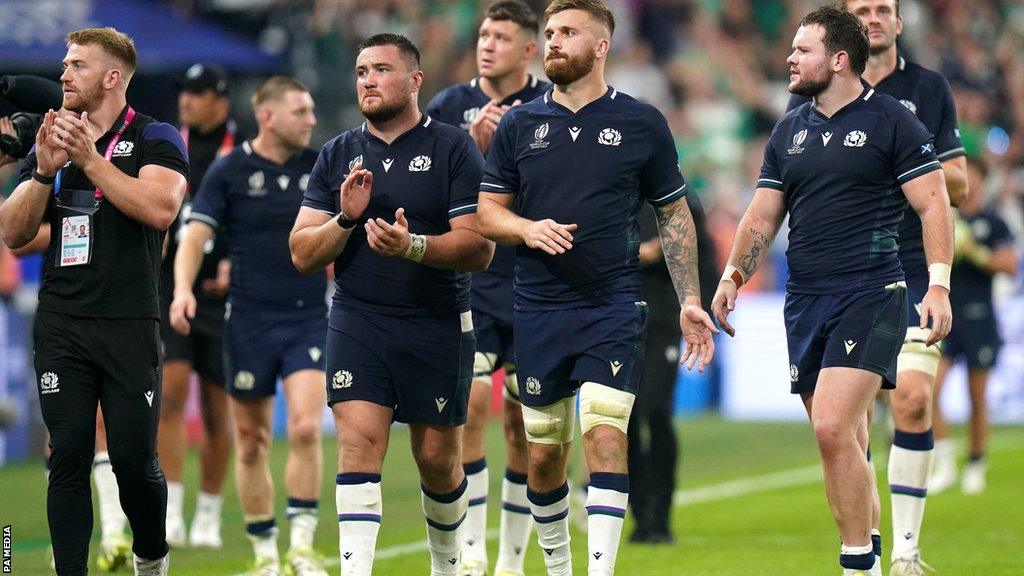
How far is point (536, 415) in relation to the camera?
313 inches

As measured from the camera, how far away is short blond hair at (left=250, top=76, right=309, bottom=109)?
10.1m

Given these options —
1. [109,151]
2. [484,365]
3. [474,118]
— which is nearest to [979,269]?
[474,118]

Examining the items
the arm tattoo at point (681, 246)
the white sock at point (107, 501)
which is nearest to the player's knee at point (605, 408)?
the arm tattoo at point (681, 246)

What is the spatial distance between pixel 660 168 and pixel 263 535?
3.35 m

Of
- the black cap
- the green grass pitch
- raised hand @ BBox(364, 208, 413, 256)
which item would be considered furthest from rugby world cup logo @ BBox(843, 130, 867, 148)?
the black cap

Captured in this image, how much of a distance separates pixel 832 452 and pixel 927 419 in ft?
5.37

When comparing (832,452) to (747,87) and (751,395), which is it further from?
(747,87)

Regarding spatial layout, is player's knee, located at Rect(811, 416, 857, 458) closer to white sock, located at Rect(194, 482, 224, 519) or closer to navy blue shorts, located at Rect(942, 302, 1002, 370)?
white sock, located at Rect(194, 482, 224, 519)

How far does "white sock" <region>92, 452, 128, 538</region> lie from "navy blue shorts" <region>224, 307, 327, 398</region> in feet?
3.34

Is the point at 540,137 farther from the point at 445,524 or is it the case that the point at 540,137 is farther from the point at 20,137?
the point at 20,137

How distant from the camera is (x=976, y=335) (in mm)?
15648

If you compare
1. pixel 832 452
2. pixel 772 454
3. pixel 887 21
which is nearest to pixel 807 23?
pixel 887 21

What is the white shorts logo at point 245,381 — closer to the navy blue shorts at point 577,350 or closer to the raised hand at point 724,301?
the navy blue shorts at point 577,350

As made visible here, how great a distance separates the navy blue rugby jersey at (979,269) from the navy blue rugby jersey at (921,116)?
6305 millimetres
